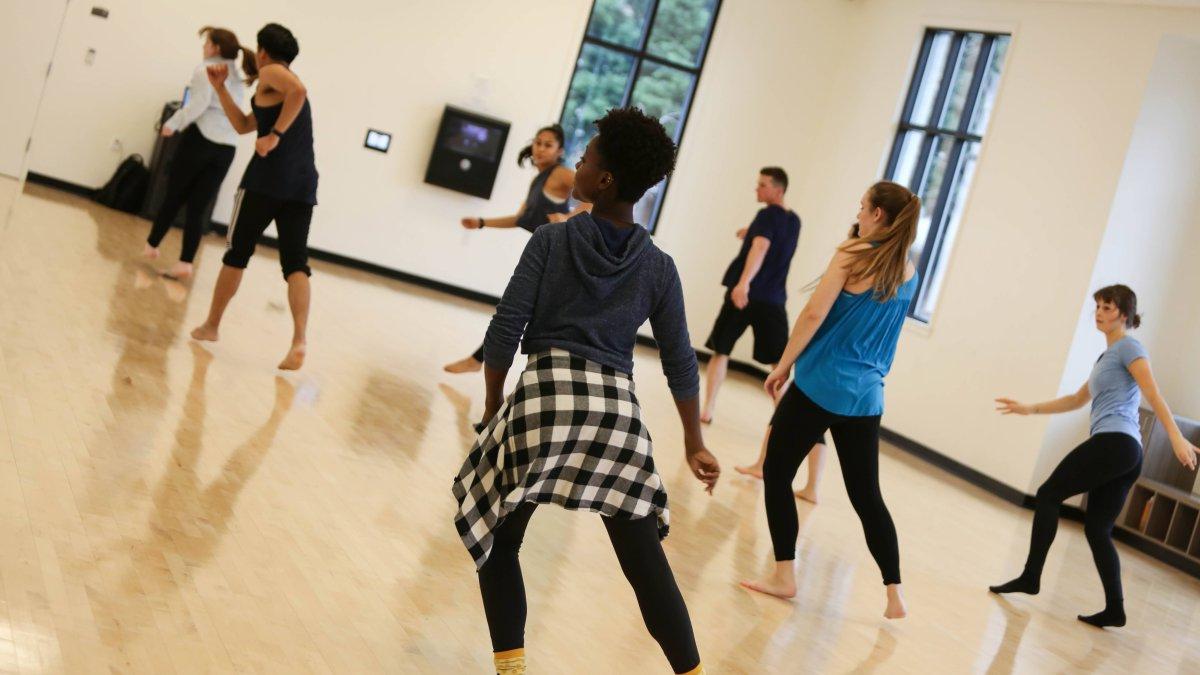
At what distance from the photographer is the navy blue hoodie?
2.42m

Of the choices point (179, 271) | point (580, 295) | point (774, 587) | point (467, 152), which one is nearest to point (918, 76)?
point (467, 152)

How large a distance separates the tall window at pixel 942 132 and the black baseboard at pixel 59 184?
6.65 m

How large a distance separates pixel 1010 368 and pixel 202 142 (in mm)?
5615

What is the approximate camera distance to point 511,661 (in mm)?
2521

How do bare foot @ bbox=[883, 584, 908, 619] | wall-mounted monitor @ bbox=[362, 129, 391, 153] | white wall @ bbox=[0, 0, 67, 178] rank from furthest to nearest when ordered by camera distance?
1. wall-mounted monitor @ bbox=[362, 129, 391, 153]
2. white wall @ bbox=[0, 0, 67, 178]
3. bare foot @ bbox=[883, 584, 908, 619]

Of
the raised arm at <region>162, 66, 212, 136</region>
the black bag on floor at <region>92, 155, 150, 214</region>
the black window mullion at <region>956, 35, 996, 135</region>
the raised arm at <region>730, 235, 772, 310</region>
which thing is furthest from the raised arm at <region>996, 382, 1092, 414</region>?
the black bag on floor at <region>92, 155, 150, 214</region>

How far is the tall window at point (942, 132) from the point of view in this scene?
983 centimetres

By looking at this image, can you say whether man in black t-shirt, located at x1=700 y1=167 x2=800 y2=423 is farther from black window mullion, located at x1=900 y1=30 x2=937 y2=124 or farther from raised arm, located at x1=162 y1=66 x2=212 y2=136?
black window mullion, located at x1=900 y1=30 x2=937 y2=124

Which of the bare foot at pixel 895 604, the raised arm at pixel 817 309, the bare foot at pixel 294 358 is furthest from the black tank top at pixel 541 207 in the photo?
the bare foot at pixel 895 604

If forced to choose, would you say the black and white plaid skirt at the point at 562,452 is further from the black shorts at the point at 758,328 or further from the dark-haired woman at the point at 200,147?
the dark-haired woman at the point at 200,147

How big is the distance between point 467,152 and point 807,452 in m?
7.31

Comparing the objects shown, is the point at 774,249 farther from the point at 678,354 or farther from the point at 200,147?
the point at 678,354

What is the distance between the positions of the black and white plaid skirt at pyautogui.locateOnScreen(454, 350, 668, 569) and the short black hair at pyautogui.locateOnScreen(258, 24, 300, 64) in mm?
3397

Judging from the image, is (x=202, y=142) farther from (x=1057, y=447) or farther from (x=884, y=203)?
(x=1057, y=447)
